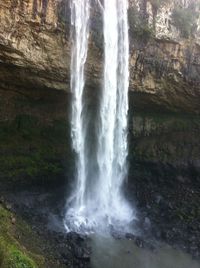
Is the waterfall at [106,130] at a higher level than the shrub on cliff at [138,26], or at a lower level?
lower

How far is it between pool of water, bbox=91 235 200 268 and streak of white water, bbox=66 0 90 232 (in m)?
2.45

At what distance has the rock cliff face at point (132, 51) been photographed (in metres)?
15.5

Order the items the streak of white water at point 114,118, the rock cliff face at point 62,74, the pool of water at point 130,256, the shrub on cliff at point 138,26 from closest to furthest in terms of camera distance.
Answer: the pool of water at point 130,256, the rock cliff face at point 62,74, the streak of white water at point 114,118, the shrub on cliff at point 138,26

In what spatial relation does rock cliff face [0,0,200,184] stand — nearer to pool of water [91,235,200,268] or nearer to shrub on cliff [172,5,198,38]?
shrub on cliff [172,5,198,38]

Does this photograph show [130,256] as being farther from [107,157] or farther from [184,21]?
[184,21]

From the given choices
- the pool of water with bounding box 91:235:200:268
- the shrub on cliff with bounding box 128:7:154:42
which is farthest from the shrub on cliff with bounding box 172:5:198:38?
the pool of water with bounding box 91:235:200:268

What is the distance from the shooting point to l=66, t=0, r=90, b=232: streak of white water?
652 inches

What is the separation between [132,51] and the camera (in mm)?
18266

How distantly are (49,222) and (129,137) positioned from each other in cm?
626

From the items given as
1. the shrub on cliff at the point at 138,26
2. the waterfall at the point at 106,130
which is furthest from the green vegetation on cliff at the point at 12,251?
the shrub on cliff at the point at 138,26

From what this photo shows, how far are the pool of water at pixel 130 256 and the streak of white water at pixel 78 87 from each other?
245 centimetres

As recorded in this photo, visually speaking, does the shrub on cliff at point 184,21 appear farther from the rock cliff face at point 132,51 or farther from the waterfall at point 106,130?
the waterfall at point 106,130

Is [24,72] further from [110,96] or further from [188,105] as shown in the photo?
[188,105]

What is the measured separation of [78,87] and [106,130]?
2424 mm
